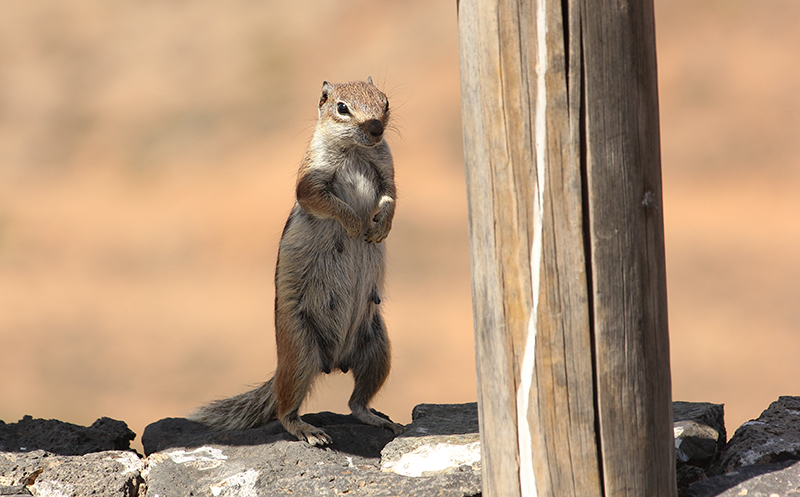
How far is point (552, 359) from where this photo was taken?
3.01 m

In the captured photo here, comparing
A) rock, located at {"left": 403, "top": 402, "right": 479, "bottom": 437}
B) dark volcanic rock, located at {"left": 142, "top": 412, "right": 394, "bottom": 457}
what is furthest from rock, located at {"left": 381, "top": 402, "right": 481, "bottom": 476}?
dark volcanic rock, located at {"left": 142, "top": 412, "right": 394, "bottom": 457}

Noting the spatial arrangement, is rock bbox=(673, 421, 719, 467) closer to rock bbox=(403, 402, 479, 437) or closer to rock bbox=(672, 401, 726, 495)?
rock bbox=(672, 401, 726, 495)

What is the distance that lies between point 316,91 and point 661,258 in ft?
54.8

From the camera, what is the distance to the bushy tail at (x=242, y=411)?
529cm

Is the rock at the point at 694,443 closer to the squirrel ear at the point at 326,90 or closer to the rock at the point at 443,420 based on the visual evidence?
the rock at the point at 443,420

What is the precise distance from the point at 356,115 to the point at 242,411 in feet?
7.30

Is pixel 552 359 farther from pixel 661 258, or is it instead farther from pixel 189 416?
pixel 189 416

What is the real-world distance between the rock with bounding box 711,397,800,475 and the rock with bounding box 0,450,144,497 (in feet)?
11.0

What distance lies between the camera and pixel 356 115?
5.09 m

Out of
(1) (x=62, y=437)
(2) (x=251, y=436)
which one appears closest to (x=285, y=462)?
(2) (x=251, y=436)

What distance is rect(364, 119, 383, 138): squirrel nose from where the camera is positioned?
196 inches

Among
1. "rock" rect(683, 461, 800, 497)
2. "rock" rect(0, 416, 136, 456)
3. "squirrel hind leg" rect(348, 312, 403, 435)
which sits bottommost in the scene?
"rock" rect(683, 461, 800, 497)

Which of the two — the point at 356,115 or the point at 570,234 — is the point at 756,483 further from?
the point at 356,115

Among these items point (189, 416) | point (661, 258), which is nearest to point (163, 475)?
point (189, 416)
